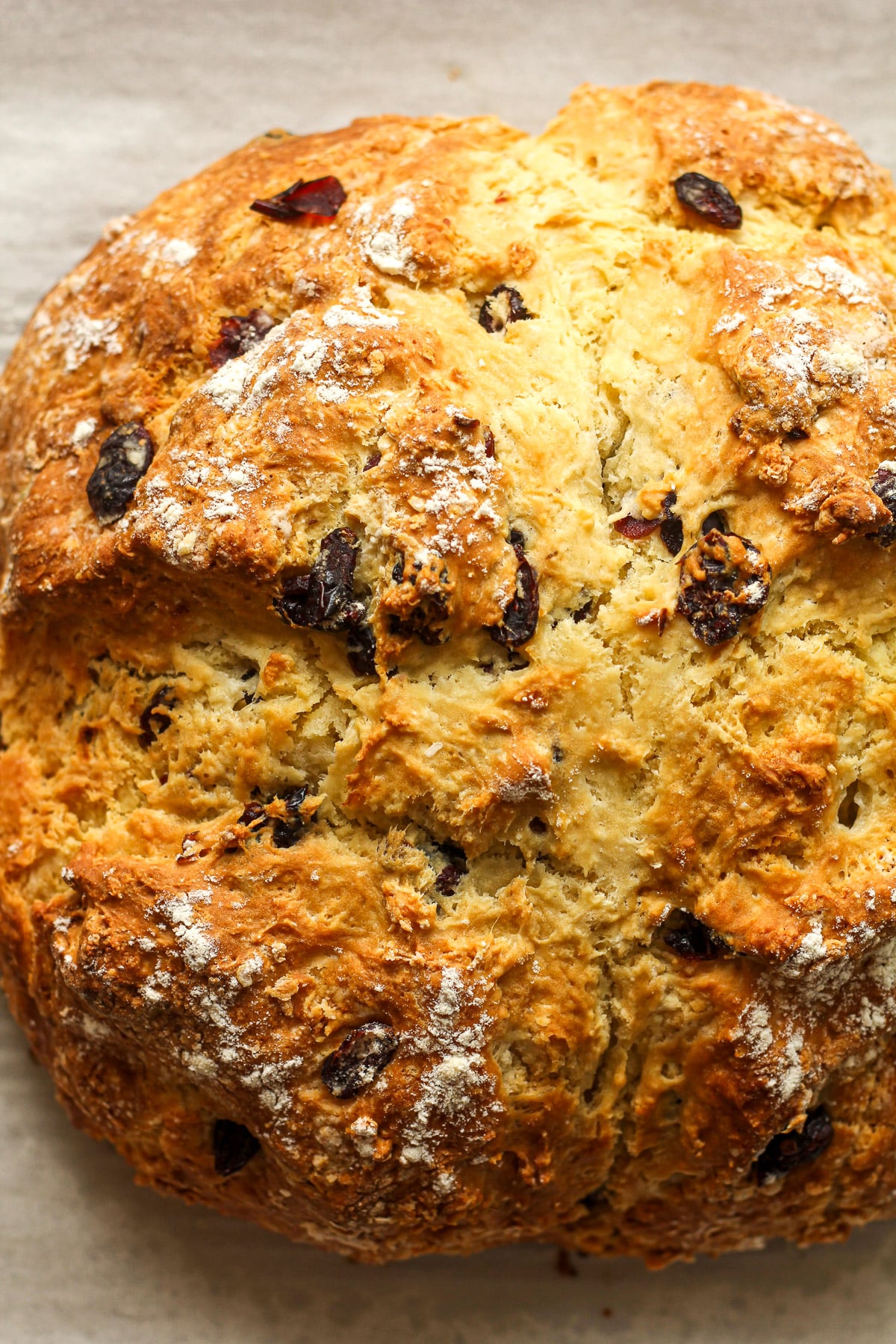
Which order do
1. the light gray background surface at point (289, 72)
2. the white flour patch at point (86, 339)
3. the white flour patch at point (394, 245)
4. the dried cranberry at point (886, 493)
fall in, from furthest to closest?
the light gray background surface at point (289, 72) → the white flour patch at point (86, 339) → the white flour patch at point (394, 245) → the dried cranberry at point (886, 493)

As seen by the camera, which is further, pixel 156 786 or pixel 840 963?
pixel 156 786

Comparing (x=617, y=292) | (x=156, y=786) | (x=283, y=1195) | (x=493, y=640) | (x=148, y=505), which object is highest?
(x=617, y=292)

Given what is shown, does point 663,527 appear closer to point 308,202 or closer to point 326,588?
point 326,588

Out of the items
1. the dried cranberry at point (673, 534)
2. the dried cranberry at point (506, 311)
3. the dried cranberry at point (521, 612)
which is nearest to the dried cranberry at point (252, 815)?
the dried cranberry at point (521, 612)

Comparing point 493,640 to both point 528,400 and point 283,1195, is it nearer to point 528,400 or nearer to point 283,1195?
point 528,400

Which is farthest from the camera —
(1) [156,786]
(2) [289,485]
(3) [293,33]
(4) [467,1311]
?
(3) [293,33]

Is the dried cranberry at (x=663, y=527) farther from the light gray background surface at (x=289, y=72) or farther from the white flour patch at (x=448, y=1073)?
the light gray background surface at (x=289, y=72)

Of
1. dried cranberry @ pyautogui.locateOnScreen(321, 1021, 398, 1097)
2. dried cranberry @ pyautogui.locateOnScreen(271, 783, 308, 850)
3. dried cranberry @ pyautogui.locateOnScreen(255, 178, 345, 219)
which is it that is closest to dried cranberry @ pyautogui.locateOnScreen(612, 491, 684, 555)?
dried cranberry @ pyautogui.locateOnScreen(271, 783, 308, 850)

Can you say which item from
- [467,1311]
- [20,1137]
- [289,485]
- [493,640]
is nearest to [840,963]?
[493,640]
